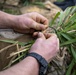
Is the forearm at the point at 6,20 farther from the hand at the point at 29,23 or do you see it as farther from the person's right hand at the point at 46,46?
the person's right hand at the point at 46,46

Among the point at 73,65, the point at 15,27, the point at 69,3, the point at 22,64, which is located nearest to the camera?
the point at 22,64

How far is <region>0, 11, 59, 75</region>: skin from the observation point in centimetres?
120

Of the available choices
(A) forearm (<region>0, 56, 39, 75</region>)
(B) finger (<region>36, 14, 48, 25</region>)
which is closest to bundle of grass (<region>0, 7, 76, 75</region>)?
(B) finger (<region>36, 14, 48, 25</region>)

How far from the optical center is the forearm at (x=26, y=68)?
1169 mm

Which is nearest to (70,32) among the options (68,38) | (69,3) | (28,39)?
(68,38)

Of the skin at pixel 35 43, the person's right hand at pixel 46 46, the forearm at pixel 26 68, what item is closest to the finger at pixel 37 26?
the skin at pixel 35 43

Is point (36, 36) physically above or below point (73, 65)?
above

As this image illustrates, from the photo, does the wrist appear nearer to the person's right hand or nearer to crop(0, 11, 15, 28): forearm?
crop(0, 11, 15, 28): forearm

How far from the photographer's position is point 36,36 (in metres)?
1.48

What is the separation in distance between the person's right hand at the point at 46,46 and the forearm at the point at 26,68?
0.07m

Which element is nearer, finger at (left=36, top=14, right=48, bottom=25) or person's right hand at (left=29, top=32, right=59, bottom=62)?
person's right hand at (left=29, top=32, right=59, bottom=62)

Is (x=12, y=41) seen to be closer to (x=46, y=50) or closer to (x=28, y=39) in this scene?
(x=28, y=39)

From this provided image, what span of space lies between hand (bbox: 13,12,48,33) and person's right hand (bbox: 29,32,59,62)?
5.3 inches

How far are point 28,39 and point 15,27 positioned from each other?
0.48 feet
